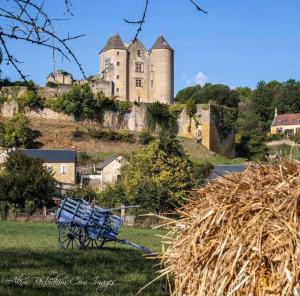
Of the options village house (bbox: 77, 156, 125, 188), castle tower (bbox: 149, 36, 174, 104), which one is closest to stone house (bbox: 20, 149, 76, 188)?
village house (bbox: 77, 156, 125, 188)

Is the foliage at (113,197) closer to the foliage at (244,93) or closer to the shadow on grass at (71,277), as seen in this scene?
the shadow on grass at (71,277)

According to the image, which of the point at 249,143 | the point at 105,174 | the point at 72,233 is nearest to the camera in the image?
the point at 72,233

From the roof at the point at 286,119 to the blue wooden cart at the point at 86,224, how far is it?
79803 mm

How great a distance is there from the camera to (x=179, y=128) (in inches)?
2968

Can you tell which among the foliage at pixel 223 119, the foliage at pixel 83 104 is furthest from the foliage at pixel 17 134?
the foliage at pixel 223 119

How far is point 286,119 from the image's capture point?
92562mm

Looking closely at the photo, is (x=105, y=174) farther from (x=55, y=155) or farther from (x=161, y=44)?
(x=161, y=44)

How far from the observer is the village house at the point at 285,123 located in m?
89.8

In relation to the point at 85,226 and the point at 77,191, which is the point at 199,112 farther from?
the point at 85,226

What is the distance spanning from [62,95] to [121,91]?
816 centimetres

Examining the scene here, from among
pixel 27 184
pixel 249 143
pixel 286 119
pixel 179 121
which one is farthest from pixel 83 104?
pixel 286 119

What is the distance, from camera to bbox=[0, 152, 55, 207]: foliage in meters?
40.5

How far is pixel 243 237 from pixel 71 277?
380cm

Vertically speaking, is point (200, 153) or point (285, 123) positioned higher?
point (285, 123)
